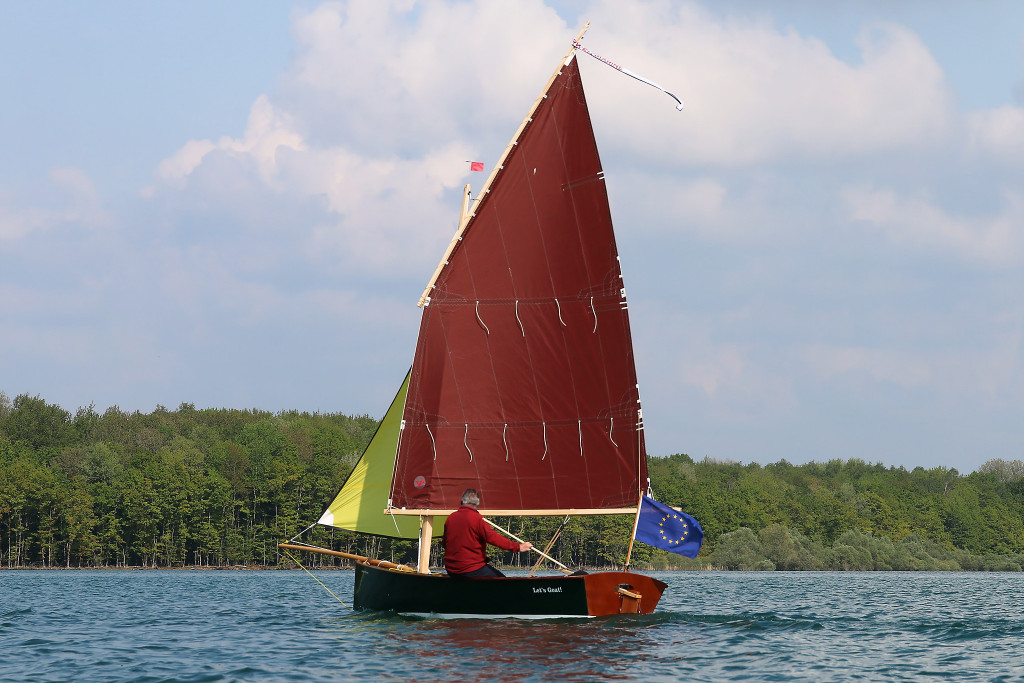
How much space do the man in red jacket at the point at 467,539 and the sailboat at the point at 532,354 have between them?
2.62 metres

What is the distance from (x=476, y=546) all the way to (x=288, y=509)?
95.2 metres

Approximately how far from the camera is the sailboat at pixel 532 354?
A: 2848cm

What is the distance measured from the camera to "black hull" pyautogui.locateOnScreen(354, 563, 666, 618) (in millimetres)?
25406

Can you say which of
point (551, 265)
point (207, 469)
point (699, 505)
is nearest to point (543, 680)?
point (551, 265)

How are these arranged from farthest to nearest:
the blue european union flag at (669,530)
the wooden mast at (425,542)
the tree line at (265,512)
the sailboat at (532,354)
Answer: the tree line at (265,512) → the sailboat at (532,354) → the wooden mast at (425,542) → the blue european union flag at (669,530)

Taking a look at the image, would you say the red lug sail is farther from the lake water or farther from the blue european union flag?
the lake water

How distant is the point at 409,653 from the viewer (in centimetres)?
2123

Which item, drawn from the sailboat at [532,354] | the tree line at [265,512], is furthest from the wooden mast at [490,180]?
the tree line at [265,512]

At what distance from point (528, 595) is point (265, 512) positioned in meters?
99.4

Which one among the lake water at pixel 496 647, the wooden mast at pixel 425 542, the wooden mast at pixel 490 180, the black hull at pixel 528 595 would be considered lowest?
the lake water at pixel 496 647

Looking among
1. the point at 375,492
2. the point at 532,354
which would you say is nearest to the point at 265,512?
the point at 375,492

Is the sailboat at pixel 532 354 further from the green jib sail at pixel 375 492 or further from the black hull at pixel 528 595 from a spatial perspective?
the black hull at pixel 528 595

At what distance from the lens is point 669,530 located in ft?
89.3

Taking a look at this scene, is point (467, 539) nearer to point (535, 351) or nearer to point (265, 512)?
point (535, 351)
